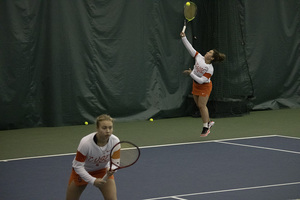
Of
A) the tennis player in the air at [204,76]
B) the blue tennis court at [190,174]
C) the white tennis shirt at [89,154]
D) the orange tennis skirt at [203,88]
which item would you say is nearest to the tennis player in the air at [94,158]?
the white tennis shirt at [89,154]

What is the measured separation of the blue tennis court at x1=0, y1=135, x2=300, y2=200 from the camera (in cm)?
587

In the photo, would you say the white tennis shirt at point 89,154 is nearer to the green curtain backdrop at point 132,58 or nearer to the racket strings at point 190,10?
the racket strings at point 190,10

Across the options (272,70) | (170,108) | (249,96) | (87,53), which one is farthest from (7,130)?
(272,70)

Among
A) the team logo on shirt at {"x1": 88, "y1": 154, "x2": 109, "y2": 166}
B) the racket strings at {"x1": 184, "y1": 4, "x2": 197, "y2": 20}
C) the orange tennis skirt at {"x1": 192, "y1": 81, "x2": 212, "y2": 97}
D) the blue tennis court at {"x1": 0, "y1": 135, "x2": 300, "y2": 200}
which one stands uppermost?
the racket strings at {"x1": 184, "y1": 4, "x2": 197, "y2": 20}

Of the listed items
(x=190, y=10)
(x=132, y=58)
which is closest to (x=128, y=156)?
(x=190, y=10)

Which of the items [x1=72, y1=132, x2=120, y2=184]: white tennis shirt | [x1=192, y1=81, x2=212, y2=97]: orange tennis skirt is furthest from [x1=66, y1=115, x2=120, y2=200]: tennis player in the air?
[x1=192, y1=81, x2=212, y2=97]: orange tennis skirt

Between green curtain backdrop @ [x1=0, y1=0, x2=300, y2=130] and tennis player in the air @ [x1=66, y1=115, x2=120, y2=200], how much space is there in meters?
5.91

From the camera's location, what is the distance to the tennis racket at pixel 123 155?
4266 mm

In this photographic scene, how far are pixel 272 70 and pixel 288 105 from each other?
2.76 ft

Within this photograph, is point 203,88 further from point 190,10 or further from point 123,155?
point 123,155

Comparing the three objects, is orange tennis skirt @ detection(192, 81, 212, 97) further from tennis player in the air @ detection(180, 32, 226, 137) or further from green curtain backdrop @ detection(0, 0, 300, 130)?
green curtain backdrop @ detection(0, 0, 300, 130)

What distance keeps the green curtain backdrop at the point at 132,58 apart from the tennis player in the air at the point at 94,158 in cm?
591

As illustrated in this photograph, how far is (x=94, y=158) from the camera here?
457 centimetres

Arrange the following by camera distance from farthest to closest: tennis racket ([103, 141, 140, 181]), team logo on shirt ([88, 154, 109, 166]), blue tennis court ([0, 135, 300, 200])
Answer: blue tennis court ([0, 135, 300, 200]) < team logo on shirt ([88, 154, 109, 166]) < tennis racket ([103, 141, 140, 181])
